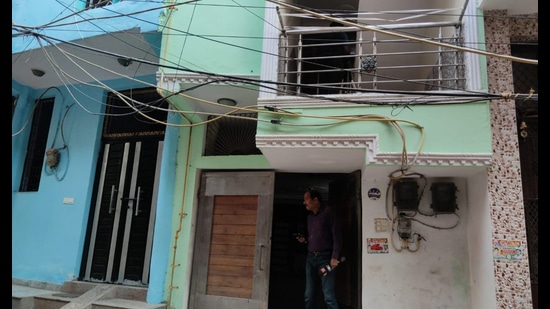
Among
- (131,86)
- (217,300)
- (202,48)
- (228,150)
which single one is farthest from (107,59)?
(217,300)

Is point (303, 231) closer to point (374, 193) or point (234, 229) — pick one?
point (234, 229)

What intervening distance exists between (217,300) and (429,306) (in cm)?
305

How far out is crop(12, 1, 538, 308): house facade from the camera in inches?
151

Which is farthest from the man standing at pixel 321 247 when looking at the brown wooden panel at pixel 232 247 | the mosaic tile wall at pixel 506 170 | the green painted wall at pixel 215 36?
the green painted wall at pixel 215 36

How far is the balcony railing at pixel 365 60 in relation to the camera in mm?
4072

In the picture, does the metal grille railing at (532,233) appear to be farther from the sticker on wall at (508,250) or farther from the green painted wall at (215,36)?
the green painted wall at (215,36)

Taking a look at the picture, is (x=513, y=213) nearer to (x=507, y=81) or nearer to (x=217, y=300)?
(x=507, y=81)

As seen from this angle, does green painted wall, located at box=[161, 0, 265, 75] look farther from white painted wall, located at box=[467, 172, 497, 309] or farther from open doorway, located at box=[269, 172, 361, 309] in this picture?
white painted wall, located at box=[467, 172, 497, 309]

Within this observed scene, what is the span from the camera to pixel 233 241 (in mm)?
5312

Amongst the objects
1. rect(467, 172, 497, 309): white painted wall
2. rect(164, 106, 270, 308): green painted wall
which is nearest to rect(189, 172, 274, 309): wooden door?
rect(164, 106, 270, 308): green painted wall

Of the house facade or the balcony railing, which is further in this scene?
the balcony railing

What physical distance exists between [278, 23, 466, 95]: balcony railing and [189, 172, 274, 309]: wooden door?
1818 mm

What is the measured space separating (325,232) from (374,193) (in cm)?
91

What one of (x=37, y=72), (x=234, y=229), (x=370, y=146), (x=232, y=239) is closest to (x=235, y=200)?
(x=234, y=229)
